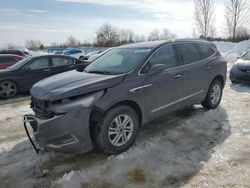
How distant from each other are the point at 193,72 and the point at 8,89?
602cm

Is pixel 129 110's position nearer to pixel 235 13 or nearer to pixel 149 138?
pixel 149 138

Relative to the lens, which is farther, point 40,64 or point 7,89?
point 40,64

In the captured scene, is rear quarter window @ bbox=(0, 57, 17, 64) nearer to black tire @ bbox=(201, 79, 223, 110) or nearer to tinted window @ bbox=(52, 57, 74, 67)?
tinted window @ bbox=(52, 57, 74, 67)

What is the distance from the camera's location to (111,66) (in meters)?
4.59

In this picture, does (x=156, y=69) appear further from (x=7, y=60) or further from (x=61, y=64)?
(x=7, y=60)

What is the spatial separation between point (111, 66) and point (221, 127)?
7.80 feet

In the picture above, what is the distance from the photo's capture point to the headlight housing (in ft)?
11.2

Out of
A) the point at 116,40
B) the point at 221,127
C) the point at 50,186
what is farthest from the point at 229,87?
the point at 116,40

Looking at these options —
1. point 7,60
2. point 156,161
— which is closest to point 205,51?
point 156,161

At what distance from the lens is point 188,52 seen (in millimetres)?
5273

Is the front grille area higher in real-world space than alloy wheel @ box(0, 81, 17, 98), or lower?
higher

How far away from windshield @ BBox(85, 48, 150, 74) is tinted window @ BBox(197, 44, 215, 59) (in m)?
1.70

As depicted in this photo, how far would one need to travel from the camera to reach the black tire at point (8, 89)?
→ 8.27m

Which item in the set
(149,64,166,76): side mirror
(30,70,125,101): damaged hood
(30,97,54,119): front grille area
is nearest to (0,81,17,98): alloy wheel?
(30,70,125,101): damaged hood
